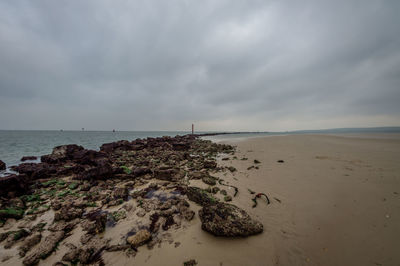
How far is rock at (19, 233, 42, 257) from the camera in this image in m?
2.41

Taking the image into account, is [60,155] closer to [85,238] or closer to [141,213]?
[85,238]

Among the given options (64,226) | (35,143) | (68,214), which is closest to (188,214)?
(64,226)

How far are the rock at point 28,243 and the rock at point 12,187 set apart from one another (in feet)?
10.7

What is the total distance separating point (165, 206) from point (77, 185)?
4360 mm

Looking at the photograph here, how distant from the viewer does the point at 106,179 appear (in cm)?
564

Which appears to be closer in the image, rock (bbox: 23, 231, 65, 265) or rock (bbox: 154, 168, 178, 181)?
rock (bbox: 23, 231, 65, 265)

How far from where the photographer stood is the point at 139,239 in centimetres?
252

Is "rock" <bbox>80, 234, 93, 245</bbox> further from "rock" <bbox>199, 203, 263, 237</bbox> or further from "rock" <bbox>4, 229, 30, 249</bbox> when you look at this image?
"rock" <bbox>199, 203, 263, 237</bbox>

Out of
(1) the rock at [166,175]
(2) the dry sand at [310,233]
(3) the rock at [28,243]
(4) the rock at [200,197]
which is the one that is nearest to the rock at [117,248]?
(2) the dry sand at [310,233]

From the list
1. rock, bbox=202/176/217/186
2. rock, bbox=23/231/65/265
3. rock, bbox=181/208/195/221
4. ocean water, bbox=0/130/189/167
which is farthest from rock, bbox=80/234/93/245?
ocean water, bbox=0/130/189/167

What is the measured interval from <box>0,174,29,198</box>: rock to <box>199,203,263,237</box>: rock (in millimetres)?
6561

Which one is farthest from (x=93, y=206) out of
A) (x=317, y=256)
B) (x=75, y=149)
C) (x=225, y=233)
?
(x=75, y=149)

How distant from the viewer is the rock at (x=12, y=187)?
4305 mm

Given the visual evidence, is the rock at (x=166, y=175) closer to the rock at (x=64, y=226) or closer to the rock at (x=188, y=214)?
the rock at (x=188, y=214)
